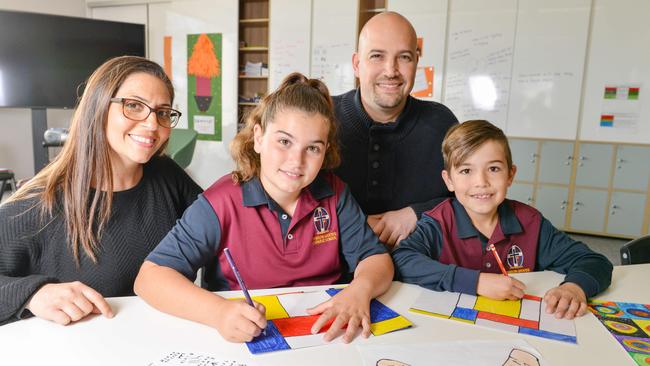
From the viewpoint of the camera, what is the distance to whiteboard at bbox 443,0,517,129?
3.97 m

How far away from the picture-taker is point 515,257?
1.35m

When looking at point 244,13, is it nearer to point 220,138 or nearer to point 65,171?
point 220,138

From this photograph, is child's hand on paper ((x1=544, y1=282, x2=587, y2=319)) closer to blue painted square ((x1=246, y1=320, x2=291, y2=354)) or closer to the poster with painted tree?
blue painted square ((x1=246, y1=320, x2=291, y2=354))

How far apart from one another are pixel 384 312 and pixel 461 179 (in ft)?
1.93

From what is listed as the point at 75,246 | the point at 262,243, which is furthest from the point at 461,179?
the point at 75,246

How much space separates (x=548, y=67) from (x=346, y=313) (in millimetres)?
3746

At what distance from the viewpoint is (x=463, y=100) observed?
419 centimetres

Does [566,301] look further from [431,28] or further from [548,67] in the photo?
[431,28]

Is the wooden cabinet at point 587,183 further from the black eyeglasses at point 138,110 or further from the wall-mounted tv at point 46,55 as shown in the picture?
the wall-mounted tv at point 46,55

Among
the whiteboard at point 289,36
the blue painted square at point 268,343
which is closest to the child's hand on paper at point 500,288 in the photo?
the blue painted square at point 268,343

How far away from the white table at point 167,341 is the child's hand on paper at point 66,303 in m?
0.01

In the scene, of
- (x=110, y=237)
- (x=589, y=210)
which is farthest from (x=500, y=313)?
(x=589, y=210)

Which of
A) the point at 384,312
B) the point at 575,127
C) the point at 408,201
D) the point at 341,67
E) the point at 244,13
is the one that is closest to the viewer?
the point at 384,312

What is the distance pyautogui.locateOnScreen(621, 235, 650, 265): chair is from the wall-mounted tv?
13.8ft
